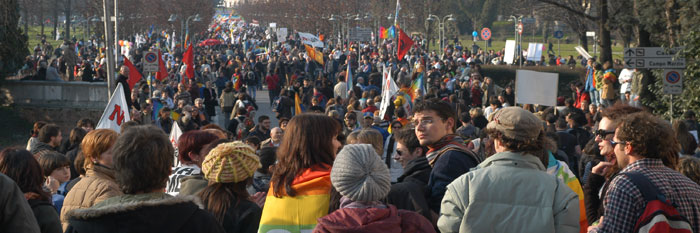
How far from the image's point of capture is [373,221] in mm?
3883

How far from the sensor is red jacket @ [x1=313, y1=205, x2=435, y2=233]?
152 inches

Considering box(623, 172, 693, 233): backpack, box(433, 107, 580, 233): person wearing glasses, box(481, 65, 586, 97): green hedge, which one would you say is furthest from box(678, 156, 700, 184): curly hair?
box(481, 65, 586, 97): green hedge

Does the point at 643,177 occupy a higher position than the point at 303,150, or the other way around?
the point at 303,150

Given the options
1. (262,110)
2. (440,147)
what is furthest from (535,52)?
(440,147)

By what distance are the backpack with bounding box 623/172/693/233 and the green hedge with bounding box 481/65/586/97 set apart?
28198mm

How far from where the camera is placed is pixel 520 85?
15.7m

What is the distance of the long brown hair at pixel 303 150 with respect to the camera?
4.57 meters

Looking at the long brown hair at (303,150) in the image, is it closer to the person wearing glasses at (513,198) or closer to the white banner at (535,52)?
the person wearing glasses at (513,198)

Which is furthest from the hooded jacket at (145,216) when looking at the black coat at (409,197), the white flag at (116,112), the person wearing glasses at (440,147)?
the white flag at (116,112)

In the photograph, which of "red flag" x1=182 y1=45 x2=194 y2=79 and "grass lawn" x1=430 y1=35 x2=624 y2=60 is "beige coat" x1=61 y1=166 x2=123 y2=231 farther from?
"grass lawn" x1=430 y1=35 x2=624 y2=60

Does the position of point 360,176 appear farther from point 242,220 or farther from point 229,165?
point 229,165

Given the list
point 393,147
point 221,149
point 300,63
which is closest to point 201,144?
point 221,149

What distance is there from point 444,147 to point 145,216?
86.5 inches

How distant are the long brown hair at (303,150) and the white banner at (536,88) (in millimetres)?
11193
